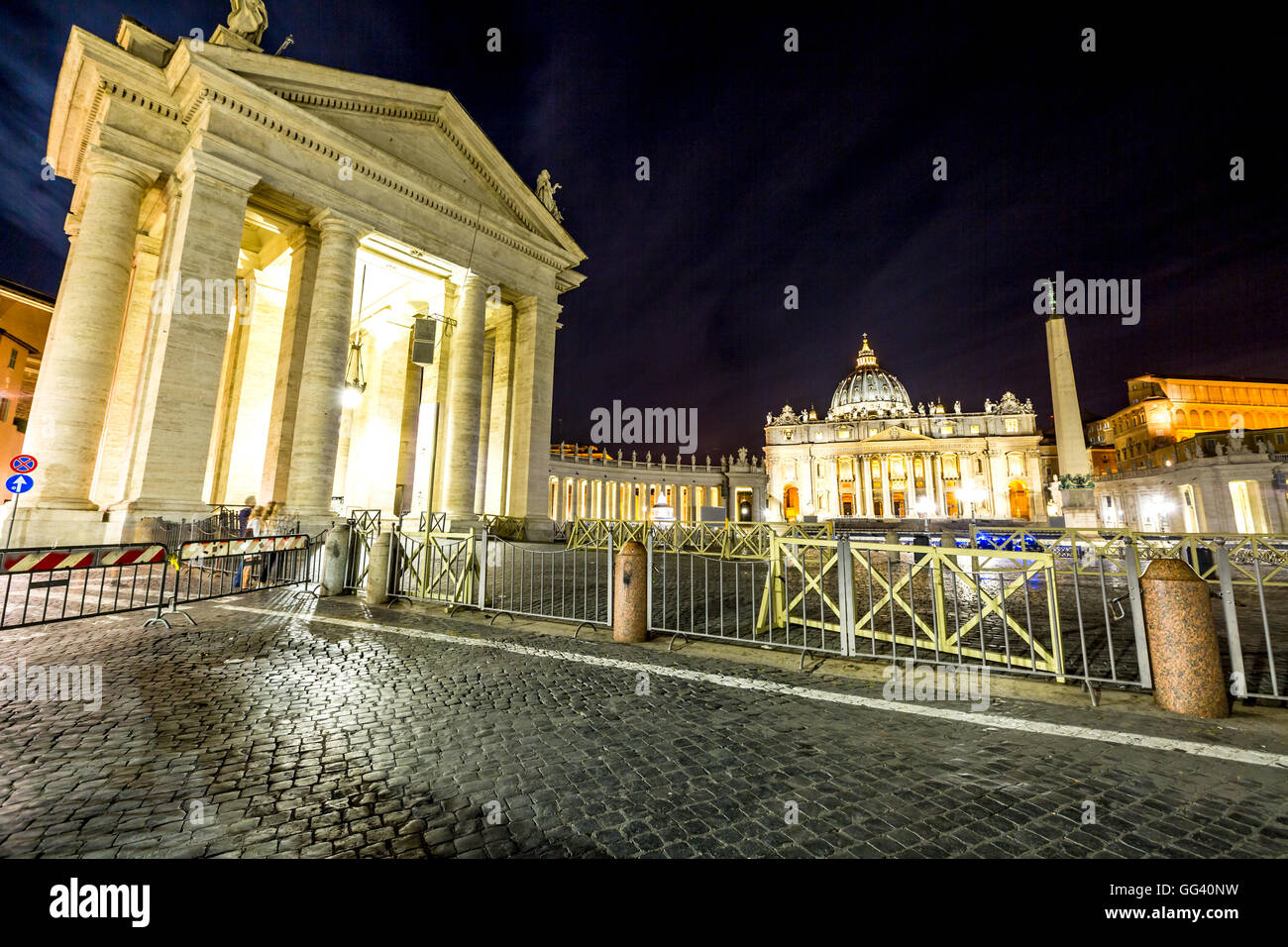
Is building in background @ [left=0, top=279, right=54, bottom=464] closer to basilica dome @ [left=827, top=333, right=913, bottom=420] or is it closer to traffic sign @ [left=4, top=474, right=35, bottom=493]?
traffic sign @ [left=4, top=474, right=35, bottom=493]

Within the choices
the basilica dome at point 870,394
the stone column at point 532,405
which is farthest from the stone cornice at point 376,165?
the basilica dome at point 870,394

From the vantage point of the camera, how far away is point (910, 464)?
255 ft

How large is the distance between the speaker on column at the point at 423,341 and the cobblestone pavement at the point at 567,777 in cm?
725

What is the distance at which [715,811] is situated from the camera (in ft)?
8.60

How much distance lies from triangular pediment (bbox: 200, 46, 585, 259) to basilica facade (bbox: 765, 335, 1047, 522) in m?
57.8

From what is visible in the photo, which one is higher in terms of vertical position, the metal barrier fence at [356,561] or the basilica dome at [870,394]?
the basilica dome at [870,394]

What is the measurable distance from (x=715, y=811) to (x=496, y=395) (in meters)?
22.8

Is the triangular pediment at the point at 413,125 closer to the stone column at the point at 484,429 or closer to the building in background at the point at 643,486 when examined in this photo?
the stone column at the point at 484,429

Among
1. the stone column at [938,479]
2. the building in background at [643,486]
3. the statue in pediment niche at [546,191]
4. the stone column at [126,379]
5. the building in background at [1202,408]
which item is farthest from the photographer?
the stone column at [938,479]

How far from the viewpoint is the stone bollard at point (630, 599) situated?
6398 mm

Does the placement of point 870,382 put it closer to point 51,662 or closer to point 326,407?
point 326,407

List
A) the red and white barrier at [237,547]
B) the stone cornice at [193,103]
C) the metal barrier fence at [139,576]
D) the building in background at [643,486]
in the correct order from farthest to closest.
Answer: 1. the building in background at [643,486]
2. the stone cornice at [193,103]
3. the red and white barrier at [237,547]
4. the metal barrier fence at [139,576]

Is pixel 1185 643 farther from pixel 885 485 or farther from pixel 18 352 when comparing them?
pixel 885 485
